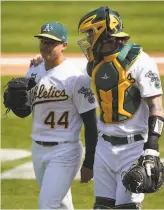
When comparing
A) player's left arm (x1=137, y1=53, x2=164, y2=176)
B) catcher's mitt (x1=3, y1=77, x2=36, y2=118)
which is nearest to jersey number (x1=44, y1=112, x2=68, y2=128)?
catcher's mitt (x1=3, y1=77, x2=36, y2=118)

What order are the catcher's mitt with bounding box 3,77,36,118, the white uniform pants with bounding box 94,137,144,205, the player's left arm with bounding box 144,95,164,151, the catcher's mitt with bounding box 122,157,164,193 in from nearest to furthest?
the catcher's mitt with bounding box 122,157,164,193
the player's left arm with bounding box 144,95,164,151
the white uniform pants with bounding box 94,137,144,205
the catcher's mitt with bounding box 3,77,36,118

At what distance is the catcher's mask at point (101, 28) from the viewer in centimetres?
680

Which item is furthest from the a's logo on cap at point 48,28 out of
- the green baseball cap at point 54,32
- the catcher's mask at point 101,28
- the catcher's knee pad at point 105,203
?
the catcher's knee pad at point 105,203

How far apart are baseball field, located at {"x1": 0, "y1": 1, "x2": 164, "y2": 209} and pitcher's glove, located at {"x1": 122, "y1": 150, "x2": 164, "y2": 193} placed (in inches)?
109

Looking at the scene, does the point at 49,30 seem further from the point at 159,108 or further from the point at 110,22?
the point at 159,108

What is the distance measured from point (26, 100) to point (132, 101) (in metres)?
1.30

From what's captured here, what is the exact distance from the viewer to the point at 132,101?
6.77 m

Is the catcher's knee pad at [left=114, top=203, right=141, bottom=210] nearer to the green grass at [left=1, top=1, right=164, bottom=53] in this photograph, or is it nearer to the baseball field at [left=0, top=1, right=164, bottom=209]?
the baseball field at [left=0, top=1, right=164, bottom=209]

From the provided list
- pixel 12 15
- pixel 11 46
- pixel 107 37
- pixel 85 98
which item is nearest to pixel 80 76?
pixel 85 98

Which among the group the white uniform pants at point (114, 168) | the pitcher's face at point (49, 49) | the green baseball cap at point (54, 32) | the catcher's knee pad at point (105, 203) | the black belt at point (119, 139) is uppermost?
the green baseball cap at point (54, 32)

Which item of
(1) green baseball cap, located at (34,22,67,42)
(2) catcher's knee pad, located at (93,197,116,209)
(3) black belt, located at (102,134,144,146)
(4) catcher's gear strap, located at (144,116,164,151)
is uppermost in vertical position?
(1) green baseball cap, located at (34,22,67,42)

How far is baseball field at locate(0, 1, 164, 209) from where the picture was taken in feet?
31.7

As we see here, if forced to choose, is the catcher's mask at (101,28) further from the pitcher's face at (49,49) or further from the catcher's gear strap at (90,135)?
the catcher's gear strap at (90,135)

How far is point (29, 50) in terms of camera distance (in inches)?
704
